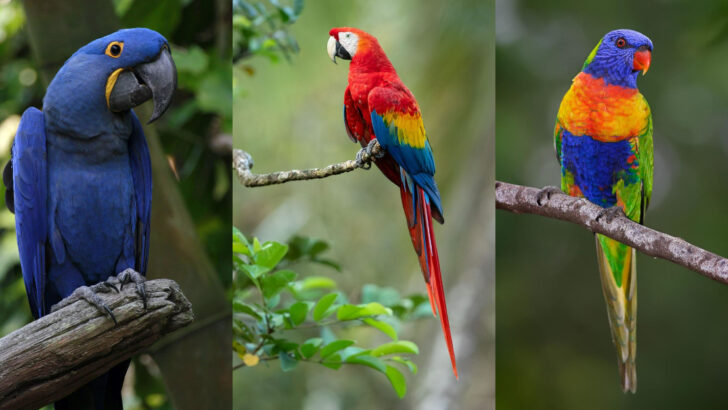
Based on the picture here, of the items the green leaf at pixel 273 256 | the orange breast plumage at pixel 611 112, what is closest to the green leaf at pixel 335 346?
the green leaf at pixel 273 256

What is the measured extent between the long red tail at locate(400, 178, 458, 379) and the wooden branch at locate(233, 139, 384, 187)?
0.57 feet

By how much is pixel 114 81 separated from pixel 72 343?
2.24 ft

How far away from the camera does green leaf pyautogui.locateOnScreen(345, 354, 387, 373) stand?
220cm

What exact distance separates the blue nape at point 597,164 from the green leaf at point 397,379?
0.90 meters

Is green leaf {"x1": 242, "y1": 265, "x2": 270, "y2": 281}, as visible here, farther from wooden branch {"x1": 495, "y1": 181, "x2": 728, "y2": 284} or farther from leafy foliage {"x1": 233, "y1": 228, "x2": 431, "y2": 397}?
wooden branch {"x1": 495, "y1": 181, "x2": 728, "y2": 284}

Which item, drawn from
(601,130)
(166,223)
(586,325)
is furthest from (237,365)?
(601,130)

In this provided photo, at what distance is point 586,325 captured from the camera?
228 centimetres

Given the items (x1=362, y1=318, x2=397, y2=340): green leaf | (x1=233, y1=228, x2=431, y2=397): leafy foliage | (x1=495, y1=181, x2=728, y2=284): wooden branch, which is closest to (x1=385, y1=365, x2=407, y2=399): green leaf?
(x1=233, y1=228, x2=431, y2=397): leafy foliage

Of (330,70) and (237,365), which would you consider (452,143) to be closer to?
(330,70)

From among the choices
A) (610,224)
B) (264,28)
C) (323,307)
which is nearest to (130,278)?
(323,307)

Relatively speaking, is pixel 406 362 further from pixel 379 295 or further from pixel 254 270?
pixel 254 270

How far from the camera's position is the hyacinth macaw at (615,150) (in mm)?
2156

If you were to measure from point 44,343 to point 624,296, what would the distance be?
1790 mm

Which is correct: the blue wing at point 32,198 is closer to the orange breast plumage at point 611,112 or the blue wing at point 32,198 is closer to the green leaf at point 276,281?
the green leaf at point 276,281
